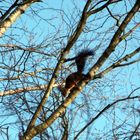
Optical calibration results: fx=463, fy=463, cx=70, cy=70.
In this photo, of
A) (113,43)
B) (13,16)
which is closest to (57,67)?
(113,43)

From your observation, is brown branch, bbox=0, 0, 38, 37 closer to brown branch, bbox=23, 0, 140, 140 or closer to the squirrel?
brown branch, bbox=23, 0, 140, 140

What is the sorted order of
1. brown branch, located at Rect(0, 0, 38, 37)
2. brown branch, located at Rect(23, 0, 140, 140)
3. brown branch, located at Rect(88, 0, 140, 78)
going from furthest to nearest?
brown branch, located at Rect(0, 0, 38, 37)
brown branch, located at Rect(88, 0, 140, 78)
brown branch, located at Rect(23, 0, 140, 140)

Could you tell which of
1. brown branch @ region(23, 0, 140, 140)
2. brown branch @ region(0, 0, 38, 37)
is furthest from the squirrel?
brown branch @ region(0, 0, 38, 37)

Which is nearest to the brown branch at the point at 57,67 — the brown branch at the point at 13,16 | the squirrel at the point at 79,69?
the squirrel at the point at 79,69

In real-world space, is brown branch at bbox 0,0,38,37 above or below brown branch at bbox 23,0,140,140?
above

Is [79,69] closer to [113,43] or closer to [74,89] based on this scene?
[74,89]

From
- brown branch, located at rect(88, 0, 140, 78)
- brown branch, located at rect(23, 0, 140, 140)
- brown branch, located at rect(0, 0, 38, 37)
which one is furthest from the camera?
brown branch, located at rect(0, 0, 38, 37)

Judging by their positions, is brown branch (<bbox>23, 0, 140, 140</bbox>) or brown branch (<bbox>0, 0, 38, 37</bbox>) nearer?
brown branch (<bbox>23, 0, 140, 140</bbox>)

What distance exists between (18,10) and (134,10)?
1212mm

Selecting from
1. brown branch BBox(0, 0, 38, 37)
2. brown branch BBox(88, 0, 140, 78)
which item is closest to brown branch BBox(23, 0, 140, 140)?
brown branch BBox(88, 0, 140, 78)

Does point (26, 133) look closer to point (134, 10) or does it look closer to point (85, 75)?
point (85, 75)

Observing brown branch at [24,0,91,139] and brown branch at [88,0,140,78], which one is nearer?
brown branch at [24,0,91,139]

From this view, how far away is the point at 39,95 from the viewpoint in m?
4.50

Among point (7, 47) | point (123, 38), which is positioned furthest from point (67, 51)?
point (7, 47)
